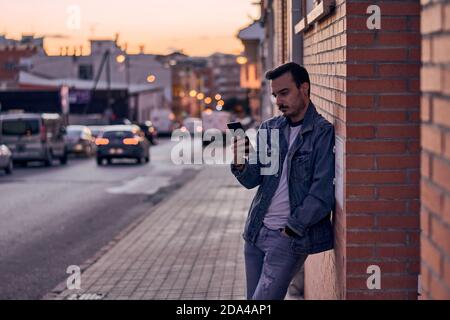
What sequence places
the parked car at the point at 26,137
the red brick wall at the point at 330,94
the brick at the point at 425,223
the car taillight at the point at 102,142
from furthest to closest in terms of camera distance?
the car taillight at the point at 102,142 → the parked car at the point at 26,137 → the red brick wall at the point at 330,94 → the brick at the point at 425,223

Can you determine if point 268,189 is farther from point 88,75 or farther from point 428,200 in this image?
point 88,75

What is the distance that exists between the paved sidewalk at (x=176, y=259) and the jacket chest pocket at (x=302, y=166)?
392cm

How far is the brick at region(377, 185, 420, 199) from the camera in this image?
4777mm

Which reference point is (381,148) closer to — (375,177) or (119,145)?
(375,177)

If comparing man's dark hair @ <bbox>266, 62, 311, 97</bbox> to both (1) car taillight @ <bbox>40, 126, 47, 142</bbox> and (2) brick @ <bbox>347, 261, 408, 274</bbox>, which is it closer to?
(2) brick @ <bbox>347, 261, 408, 274</bbox>

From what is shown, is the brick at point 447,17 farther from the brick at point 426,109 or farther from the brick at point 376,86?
the brick at point 376,86

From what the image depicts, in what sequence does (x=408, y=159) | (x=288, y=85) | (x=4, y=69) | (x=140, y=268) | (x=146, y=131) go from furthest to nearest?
(x=4, y=69) < (x=146, y=131) < (x=140, y=268) < (x=288, y=85) < (x=408, y=159)

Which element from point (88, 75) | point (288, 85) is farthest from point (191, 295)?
point (88, 75)

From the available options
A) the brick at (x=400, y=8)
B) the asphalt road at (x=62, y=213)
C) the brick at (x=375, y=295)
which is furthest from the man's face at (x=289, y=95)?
the asphalt road at (x=62, y=213)

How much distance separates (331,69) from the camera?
581 cm

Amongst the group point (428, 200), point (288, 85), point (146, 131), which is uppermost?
point (288, 85)

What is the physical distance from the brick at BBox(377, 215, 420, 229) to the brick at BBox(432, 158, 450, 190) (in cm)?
182

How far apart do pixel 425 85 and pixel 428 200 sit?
0.36 meters

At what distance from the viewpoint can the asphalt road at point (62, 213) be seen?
1191 centimetres
